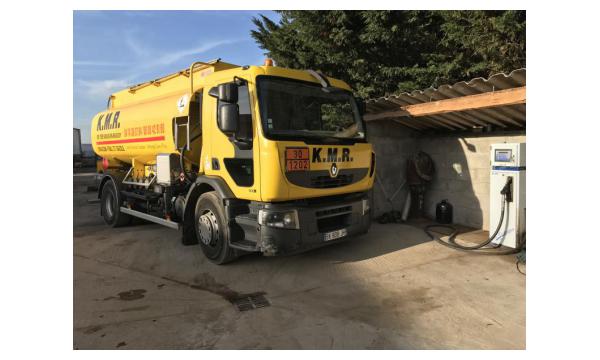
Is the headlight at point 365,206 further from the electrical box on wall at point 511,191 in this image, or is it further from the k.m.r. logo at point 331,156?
the electrical box on wall at point 511,191

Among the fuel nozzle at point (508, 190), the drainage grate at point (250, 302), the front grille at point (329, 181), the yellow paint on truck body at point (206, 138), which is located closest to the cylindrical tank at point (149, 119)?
the yellow paint on truck body at point (206, 138)

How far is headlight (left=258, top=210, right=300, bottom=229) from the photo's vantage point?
444 cm

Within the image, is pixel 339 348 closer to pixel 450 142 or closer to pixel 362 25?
pixel 450 142

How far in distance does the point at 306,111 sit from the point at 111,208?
18.3 ft

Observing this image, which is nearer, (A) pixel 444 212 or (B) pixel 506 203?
(B) pixel 506 203

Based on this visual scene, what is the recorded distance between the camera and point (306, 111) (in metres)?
4.93

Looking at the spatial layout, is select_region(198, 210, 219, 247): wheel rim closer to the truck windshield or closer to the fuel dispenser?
the truck windshield

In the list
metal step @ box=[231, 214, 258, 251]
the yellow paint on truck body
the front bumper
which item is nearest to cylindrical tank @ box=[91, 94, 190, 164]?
the yellow paint on truck body

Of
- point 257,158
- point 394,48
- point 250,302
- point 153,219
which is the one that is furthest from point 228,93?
point 394,48

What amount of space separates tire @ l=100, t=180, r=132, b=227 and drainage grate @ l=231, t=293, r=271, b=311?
4.85 meters

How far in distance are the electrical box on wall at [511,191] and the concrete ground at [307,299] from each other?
517 millimetres

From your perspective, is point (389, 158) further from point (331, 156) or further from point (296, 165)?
point (296, 165)

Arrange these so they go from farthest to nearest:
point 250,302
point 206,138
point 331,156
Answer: point 206,138
point 331,156
point 250,302

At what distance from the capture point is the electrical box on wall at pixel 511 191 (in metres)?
5.51
